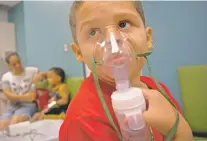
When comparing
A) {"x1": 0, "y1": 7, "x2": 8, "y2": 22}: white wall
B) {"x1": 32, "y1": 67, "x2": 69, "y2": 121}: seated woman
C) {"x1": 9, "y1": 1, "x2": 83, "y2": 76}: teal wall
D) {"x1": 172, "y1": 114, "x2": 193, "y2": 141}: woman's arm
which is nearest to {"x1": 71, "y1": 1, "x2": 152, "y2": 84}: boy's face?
{"x1": 172, "y1": 114, "x2": 193, "y2": 141}: woman's arm

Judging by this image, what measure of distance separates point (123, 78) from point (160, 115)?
9 cm

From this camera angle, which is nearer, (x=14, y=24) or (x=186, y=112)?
(x=186, y=112)

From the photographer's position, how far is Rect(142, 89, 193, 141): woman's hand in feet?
1.21

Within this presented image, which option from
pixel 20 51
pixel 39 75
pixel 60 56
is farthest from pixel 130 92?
pixel 20 51

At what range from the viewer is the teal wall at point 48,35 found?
2.57 meters

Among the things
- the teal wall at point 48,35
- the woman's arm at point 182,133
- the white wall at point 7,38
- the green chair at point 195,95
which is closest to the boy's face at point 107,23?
the woman's arm at point 182,133

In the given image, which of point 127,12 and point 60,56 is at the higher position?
point 127,12

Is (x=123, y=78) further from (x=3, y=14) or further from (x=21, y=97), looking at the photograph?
(x=3, y=14)

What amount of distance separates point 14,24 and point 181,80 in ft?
10.3

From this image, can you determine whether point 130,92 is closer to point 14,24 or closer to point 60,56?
point 60,56

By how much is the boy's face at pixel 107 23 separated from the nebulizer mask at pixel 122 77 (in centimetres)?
1

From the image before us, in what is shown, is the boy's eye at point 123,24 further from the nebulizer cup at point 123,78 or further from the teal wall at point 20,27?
the teal wall at point 20,27

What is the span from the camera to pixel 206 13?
1363 mm

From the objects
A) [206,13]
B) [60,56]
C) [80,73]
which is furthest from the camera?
[60,56]
